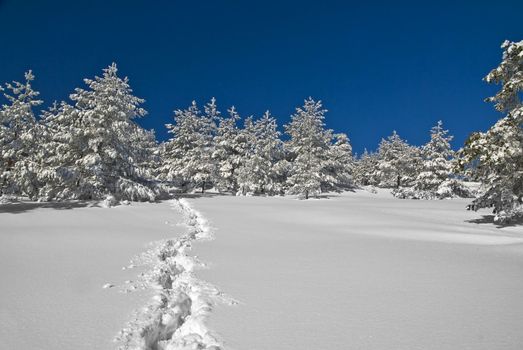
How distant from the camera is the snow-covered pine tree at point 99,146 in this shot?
26094 mm

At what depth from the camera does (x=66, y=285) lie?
6062 mm

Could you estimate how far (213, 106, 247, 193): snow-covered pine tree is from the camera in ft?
148

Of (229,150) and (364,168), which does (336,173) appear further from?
(364,168)

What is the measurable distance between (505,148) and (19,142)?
2699cm

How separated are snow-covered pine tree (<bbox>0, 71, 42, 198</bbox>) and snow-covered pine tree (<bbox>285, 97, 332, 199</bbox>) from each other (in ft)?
80.1

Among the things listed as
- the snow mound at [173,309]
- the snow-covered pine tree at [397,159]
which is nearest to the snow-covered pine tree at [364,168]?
the snow-covered pine tree at [397,159]

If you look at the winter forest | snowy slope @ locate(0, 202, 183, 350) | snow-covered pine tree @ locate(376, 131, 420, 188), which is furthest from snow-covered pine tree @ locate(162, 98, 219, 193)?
snow-covered pine tree @ locate(376, 131, 420, 188)

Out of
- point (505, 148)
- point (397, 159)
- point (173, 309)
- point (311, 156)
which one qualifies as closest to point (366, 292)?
point (173, 309)

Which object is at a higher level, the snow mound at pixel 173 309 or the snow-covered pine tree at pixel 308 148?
the snow-covered pine tree at pixel 308 148

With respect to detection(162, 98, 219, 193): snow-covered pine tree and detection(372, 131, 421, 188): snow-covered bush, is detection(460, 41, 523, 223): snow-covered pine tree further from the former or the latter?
detection(372, 131, 421, 188): snow-covered bush

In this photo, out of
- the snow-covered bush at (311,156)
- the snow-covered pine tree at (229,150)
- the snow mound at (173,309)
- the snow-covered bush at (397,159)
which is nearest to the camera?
the snow mound at (173,309)

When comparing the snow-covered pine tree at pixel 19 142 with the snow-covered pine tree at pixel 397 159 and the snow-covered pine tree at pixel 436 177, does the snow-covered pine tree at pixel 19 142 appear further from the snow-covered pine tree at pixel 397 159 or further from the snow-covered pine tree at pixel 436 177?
the snow-covered pine tree at pixel 397 159

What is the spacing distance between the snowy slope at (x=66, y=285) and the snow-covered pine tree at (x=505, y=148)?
47.4 ft

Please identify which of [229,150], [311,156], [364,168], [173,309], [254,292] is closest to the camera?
[173,309]
